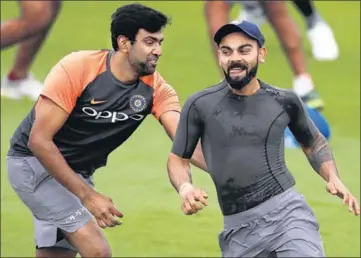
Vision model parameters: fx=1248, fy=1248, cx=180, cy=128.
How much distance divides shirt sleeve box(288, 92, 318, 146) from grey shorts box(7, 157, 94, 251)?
4.73 ft

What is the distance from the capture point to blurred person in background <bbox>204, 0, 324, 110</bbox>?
12.1 metres

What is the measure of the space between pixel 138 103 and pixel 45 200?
0.84 meters

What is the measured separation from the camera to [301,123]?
22.8 feet

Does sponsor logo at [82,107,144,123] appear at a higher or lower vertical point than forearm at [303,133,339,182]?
higher

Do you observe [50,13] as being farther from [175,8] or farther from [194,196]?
[194,196]

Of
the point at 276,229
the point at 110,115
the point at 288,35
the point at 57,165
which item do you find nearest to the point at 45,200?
the point at 57,165

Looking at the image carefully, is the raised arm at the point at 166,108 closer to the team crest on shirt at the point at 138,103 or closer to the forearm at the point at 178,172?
the team crest on shirt at the point at 138,103

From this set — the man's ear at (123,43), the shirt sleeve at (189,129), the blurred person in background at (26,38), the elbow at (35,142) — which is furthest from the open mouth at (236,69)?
the blurred person in background at (26,38)

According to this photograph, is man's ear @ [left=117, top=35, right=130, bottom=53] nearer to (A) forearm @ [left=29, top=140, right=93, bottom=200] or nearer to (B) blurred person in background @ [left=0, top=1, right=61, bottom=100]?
(A) forearm @ [left=29, top=140, right=93, bottom=200]

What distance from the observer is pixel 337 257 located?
30.0 feet

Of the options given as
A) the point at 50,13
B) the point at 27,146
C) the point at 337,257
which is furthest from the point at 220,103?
the point at 50,13

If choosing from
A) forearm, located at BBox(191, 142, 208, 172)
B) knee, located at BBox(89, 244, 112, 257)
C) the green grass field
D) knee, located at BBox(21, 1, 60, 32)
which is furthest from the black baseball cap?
knee, located at BBox(21, 1, 60, 32)

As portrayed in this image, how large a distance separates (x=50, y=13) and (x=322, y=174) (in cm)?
588

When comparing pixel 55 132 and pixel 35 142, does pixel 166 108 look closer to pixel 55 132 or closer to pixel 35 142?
pixel 55 132
